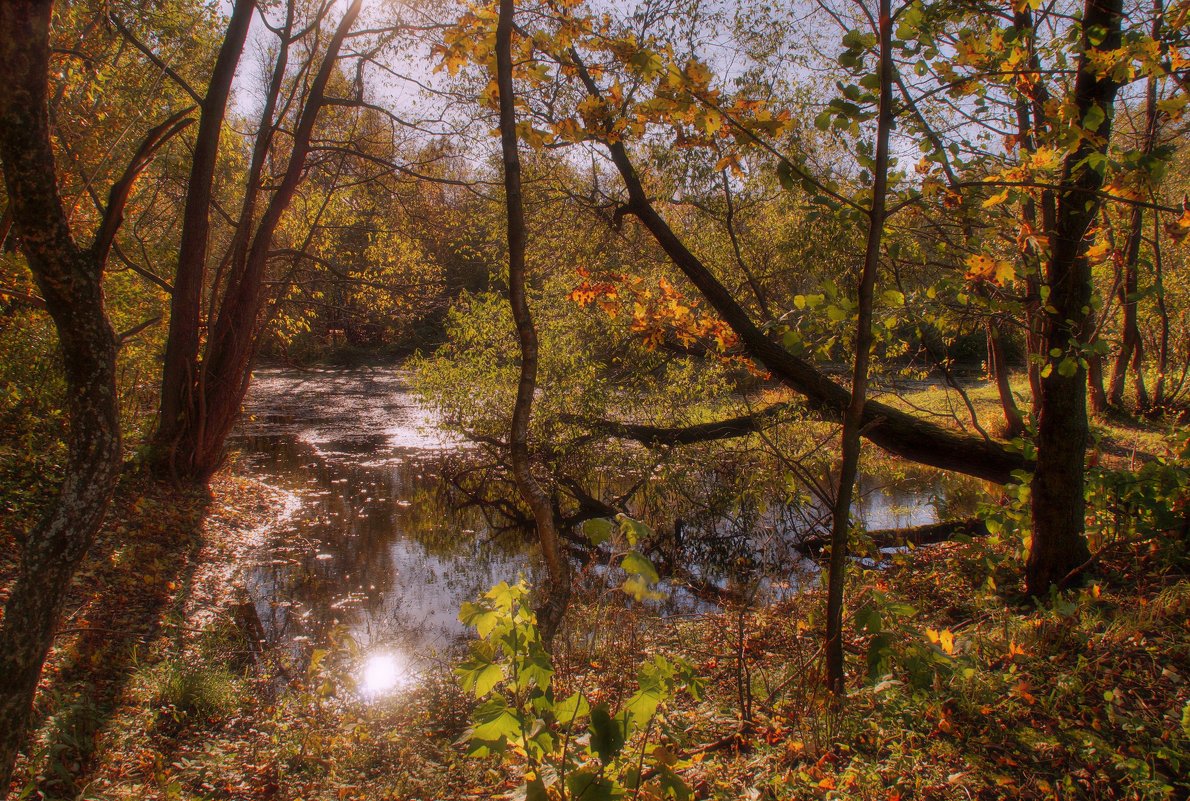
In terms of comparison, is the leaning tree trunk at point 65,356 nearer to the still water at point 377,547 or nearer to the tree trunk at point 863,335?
the still water at point 377,547

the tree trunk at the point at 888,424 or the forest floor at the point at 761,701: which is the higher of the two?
the tree trunk at the point at 888,424

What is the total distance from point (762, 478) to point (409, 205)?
7.27 m

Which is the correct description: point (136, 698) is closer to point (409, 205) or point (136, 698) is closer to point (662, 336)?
point (662, 336)

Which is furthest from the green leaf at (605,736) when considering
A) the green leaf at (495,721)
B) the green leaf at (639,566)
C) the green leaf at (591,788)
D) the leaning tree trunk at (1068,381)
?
the leaning tree trunk at (1068,381)

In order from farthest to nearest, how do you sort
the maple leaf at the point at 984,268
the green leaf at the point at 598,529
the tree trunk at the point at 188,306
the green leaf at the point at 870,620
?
1. the tree trunk at the point at 188,306
2. the maple leaf at the point at 984,268
3. the green leaf at the point at 870,620
4. the green leaf at the point at 598,529

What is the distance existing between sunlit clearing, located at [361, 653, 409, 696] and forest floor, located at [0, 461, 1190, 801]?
0.58ft

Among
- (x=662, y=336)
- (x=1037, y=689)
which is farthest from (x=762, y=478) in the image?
(x=1037, y=689)

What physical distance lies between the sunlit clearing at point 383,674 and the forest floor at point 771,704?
177mm

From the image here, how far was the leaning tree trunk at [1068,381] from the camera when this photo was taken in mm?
3686

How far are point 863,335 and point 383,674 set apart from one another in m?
4.39

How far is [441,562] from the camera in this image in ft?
27.8

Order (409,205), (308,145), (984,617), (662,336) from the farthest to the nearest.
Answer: (409,205), (308,145), (662,336), (984,617)

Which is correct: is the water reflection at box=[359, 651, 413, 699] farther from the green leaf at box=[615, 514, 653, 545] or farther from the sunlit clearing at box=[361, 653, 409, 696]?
the green leaf at box=[615, 514, 653, 545]

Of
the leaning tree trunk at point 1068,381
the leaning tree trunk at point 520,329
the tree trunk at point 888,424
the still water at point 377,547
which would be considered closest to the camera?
the leaning tree trunk at point 1068,381
